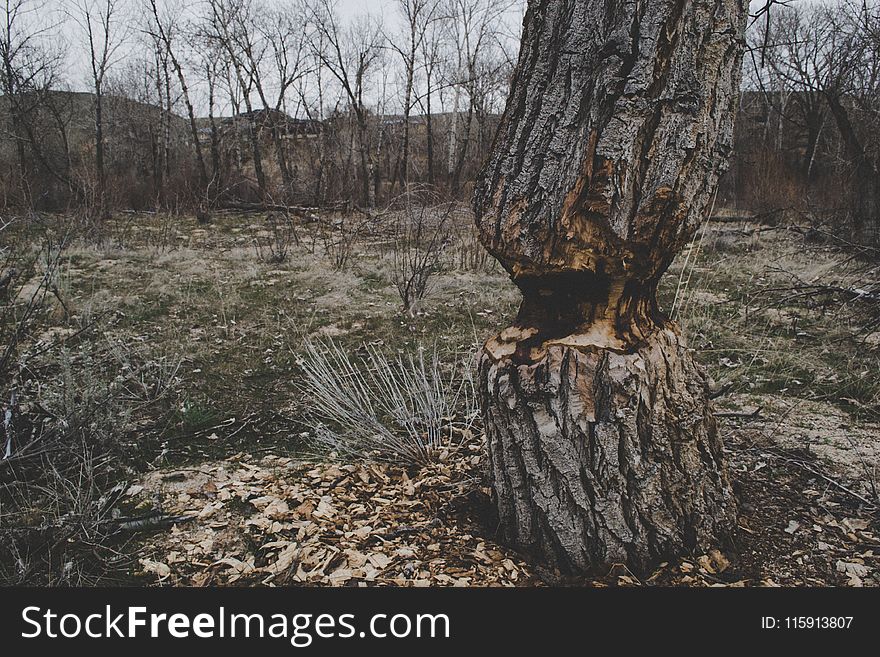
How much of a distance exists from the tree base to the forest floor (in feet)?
0.30

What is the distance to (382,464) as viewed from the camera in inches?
97.8

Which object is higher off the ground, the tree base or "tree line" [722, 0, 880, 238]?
"tree line" [722, 0, 880, 238]

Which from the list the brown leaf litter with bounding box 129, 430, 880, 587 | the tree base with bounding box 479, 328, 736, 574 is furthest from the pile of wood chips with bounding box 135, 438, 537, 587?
the tree base with bounding box 479, 328, 736, 574

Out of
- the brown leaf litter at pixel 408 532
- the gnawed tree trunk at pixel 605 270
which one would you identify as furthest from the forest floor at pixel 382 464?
the gnawed tree trunk at pixel 605 270

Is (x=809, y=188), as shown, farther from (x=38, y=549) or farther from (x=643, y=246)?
(x=38, y=549)

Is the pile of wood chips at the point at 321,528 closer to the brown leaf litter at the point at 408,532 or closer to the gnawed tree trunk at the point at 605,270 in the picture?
the brown leaf litter at the point at 408,532

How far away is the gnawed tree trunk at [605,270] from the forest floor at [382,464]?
0.58ft

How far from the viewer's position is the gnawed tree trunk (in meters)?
1.45

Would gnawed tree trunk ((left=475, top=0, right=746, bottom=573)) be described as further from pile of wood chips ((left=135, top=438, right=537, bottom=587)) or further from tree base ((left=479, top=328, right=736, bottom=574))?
pile of wood chips ((left=135, top=438, right=537, bottom=587))

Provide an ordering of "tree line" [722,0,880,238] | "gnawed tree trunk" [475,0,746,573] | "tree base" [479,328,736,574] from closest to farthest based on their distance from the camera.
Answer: "gnawed tree trunk" [475,0,746,573] → "tree base" [479,328,736,574] → "tree line" [722,0,880,238]

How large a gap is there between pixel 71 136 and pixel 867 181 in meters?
22.9

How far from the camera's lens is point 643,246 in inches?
61.2

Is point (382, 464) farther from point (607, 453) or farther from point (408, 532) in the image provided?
point (607, 453)

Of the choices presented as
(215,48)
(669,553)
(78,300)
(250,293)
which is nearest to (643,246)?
(669,553)
